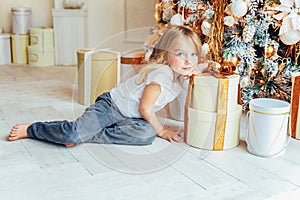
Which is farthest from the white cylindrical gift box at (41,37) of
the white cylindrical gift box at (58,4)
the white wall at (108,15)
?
the white wall at (108,15)

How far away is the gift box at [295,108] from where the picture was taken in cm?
178

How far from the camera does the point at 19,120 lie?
2035 mm

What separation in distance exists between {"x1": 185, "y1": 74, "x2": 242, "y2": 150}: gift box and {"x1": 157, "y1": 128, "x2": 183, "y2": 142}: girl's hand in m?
0.08

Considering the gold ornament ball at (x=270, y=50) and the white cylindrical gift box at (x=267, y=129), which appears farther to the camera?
the gold ornament ball at (x=270, y=50)

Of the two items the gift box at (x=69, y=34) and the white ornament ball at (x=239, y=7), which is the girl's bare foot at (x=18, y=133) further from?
the gift box at (x=69, y=34)

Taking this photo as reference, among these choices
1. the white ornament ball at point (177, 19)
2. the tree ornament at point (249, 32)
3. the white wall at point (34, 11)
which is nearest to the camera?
the tree ornament at point (249, 32)

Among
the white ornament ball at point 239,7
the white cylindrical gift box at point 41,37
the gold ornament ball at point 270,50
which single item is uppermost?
the white ornament ball at point 239,7

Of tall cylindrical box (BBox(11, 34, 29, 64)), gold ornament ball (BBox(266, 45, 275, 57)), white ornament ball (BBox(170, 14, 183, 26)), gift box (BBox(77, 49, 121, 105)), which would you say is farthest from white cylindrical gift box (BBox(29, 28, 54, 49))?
gold ornament ball (BBox(266, 45, 275, 57))

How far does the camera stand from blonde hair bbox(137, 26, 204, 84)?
1612mm

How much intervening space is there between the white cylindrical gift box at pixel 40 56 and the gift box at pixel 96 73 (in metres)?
1.46

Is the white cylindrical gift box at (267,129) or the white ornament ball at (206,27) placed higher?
the white ornament ball at (206,27)

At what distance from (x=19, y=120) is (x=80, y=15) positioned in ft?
6.22

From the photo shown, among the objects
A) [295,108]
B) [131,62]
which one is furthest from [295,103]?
[131,62]

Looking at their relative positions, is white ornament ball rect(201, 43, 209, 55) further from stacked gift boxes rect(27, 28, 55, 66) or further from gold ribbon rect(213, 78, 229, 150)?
stacked gift boxes rect(27, 28, 55, 66)
